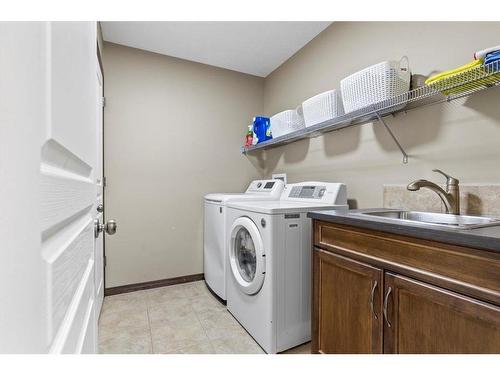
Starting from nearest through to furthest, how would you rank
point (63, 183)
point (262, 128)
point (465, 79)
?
point (63, 183), point (465, 79), point (262, 128)

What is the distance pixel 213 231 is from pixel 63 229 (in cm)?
208

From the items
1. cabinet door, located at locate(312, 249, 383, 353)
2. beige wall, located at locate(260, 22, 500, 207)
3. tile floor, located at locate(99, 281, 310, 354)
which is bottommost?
tile floor, located at locate(99, 281, 310, 354)

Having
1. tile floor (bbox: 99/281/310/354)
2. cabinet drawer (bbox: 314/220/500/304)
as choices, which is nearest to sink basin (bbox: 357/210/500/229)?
cabinet drawer (bbox: 314/220/500/304)

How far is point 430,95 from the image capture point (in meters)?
1.35

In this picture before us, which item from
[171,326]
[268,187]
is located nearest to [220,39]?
[268,187]

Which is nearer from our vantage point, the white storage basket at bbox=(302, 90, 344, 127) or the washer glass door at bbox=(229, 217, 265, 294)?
the washer glass door at bbox=(229, 217, 265, 294)

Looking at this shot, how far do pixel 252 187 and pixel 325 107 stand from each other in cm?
128

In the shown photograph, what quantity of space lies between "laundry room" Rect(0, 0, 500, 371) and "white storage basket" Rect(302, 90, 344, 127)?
1 centimetres

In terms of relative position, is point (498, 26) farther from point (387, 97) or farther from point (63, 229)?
point (63, 229)

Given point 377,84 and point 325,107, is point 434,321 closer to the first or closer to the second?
point 377,84

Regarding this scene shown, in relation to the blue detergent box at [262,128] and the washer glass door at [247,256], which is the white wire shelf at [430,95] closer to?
the blue detergent box at [262,128]

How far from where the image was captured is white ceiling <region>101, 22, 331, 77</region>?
2.25m

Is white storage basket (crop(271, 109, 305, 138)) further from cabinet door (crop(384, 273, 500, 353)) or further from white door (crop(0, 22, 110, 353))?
white door (crop(0, 22, 110, 353))
